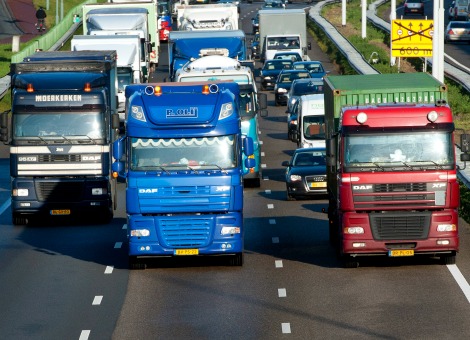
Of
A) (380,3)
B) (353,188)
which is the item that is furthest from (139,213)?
(380,3)

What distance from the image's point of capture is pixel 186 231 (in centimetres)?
2519

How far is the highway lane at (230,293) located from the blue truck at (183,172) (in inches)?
24.3

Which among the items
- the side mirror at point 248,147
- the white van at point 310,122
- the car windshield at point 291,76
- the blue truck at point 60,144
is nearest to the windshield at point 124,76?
the white van at point 310,122

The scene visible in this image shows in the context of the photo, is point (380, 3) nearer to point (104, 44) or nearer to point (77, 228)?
point (104, 44)

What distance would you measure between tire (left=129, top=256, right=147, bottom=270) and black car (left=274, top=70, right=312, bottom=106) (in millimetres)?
36852

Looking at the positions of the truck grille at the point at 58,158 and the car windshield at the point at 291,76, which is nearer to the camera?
the truck grille at the point at 58,158

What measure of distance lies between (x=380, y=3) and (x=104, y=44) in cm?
6477

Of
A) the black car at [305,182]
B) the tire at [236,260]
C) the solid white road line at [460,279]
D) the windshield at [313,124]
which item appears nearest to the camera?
the solid white road line at [460,279]

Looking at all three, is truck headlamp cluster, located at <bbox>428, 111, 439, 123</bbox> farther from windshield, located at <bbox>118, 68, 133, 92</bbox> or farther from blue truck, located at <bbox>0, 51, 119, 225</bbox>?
windshield, located at <bbox>118, 68, 133, 92</bbox>

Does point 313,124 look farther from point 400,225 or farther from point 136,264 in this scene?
point 400,225

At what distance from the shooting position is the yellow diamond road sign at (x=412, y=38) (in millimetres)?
54062

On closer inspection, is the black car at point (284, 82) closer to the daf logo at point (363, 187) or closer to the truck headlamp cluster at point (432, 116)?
the truck headlamp cluster at point (432, 116)

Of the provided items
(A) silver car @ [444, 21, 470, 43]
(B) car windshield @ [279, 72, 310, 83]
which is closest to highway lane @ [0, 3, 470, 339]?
(B) car windshield @ [279, 72, 310, 83]

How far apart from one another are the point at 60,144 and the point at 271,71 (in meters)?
37.1
